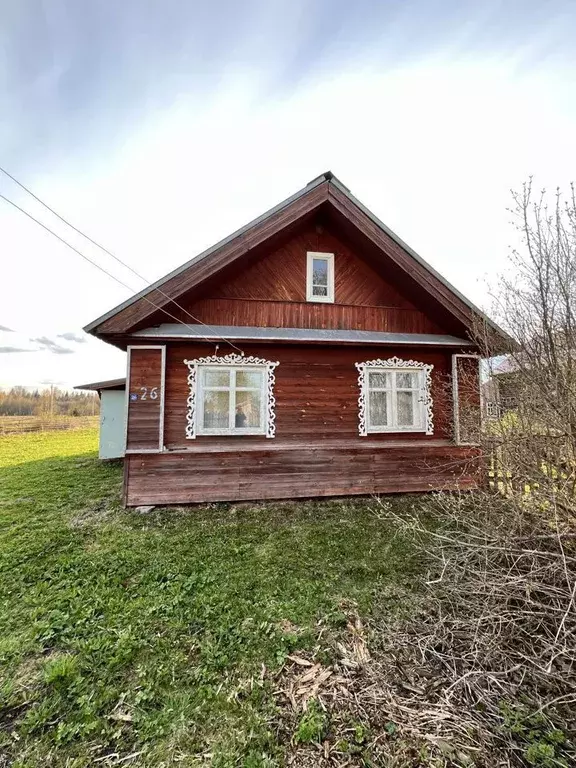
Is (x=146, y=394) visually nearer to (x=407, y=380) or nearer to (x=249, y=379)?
(x=249, y=379)

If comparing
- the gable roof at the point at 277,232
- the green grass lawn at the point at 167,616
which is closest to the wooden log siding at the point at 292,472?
the green grass lawn at the point at 167,616

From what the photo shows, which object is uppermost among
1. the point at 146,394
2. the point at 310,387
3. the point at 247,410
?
the point at 310,387

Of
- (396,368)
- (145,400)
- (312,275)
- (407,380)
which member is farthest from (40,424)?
(407,380)

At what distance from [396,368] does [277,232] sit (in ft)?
12.6

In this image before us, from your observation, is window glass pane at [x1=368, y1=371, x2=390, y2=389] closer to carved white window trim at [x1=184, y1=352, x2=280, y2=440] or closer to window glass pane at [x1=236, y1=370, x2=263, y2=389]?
carved white window trim at [x1=184, y1=352, x2=280, y2=440]

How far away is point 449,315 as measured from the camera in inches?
291

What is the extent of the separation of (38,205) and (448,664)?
6656 mm

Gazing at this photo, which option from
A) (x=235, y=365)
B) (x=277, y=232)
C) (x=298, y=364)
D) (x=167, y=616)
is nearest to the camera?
(x=167, y=616)

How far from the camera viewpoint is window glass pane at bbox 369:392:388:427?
7.33 m

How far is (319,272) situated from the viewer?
24.5ft

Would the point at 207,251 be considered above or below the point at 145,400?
above

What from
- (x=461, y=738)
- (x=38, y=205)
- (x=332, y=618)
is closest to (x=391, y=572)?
(x=332, y=618)

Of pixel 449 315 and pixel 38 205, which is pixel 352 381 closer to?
pixel 449 315

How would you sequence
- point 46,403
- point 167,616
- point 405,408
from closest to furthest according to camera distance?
point 167,616 < point 405,408 < point 46,403
